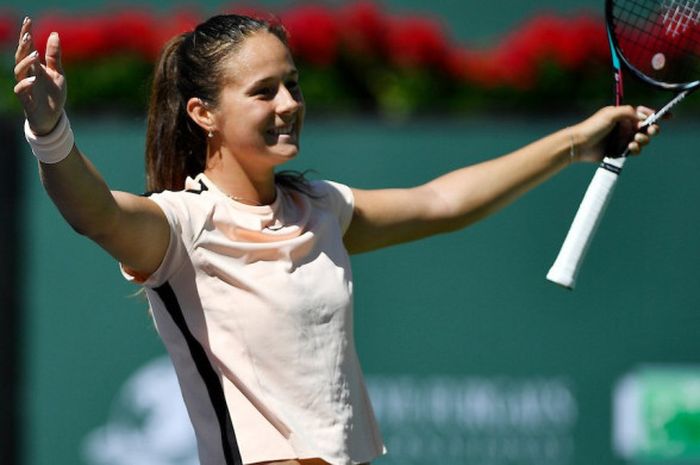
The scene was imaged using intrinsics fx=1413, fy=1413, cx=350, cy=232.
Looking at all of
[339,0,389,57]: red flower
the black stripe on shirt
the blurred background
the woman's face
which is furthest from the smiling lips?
[339,0,389,57]: red flower

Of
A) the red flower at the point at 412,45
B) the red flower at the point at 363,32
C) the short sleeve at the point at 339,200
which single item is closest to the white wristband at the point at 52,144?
the short sleeve at the point at 339,200

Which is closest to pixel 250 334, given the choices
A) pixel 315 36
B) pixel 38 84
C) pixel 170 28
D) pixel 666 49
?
pixel 38 84

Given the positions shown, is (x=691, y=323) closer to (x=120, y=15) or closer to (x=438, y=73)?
(x=438, y=73)

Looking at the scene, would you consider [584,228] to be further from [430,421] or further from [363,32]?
[363,32]

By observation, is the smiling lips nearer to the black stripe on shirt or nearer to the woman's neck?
the woman's neck

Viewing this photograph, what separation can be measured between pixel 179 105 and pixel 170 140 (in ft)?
0.28

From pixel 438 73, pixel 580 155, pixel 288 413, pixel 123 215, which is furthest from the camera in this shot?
pixel 438 73

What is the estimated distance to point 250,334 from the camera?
3.02 m

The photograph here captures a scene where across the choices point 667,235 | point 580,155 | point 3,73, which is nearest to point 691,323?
point 667,235

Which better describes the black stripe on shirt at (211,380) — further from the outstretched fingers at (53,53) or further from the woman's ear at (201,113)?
the outstretched fingers at (53,53)

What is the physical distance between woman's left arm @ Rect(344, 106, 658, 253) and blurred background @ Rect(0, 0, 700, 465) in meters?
2.56

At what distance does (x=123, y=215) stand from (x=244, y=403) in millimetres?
523

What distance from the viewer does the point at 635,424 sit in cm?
619

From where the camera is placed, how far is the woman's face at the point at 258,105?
311 centimetres
